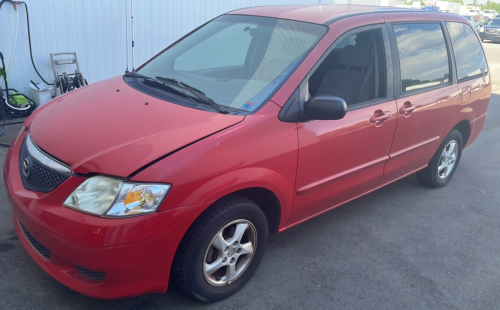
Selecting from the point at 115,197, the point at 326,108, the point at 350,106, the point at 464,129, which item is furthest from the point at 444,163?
the point at 115,197

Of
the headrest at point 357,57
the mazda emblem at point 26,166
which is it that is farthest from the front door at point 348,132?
the mazda emblem at point 26,166

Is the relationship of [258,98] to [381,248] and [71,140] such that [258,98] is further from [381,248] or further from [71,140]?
[381,248]

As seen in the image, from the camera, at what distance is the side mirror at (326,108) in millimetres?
2871

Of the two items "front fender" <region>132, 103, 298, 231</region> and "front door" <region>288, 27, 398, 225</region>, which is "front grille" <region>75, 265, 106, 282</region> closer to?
"front fender" <region>132, 103, 298, 231</region>

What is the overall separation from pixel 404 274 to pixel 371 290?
1.28 ft

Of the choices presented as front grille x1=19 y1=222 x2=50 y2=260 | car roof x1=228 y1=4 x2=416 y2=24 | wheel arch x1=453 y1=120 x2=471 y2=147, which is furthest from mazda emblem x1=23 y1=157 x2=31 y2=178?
wheel arch x1=453 y1=120 x2=471 y2=147

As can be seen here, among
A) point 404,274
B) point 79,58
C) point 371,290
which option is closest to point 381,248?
point 404,274

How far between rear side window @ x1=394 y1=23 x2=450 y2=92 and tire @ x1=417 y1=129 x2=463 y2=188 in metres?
0.72

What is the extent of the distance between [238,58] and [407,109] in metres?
1.48

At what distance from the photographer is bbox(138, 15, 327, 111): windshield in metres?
3.07

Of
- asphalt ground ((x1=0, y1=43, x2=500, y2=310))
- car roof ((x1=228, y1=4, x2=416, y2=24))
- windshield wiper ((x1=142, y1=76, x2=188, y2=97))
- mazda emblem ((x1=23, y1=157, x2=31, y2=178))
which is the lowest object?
asphalt ground ((x1=0, y1=43, x2=500, y2=310))

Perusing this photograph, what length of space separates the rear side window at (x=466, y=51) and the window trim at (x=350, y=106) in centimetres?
Result: 125

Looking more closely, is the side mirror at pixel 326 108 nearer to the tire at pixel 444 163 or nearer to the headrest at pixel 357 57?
the headrest at pixel 357 57

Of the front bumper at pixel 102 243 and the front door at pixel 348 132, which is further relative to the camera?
the front door at pixel 348 132
